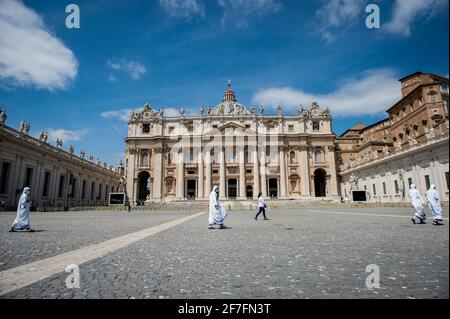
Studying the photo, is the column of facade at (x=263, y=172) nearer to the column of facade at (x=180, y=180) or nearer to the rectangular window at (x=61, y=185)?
the column of facade at (x=180, y=180)

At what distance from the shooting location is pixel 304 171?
5784cm

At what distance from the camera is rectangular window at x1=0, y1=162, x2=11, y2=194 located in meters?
30.5

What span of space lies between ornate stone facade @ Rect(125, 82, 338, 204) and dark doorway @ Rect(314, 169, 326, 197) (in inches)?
8.6

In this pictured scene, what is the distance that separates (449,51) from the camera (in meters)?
1.53

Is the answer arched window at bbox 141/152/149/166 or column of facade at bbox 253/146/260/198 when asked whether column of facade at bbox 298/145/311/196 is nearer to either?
column of facade at bbox 253/146/260/198

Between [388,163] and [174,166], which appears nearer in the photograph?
[388,163]

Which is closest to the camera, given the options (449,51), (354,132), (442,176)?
(449,51)

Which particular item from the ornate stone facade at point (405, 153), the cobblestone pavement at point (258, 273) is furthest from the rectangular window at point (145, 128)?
the cobblestone pavement at point (258, 273)

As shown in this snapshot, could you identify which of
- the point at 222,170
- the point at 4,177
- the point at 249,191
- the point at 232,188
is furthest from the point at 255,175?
the point at 4,177

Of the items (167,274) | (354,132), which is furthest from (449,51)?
(354,132)

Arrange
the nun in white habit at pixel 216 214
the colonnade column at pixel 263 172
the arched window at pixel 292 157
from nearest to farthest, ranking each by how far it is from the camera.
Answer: the nun in white habit at pixel 216 214 < the colonnade column at pixel 263 172 < the arched window at pixel 292 157

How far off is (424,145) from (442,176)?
386cm

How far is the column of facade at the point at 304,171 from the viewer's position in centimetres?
5672
